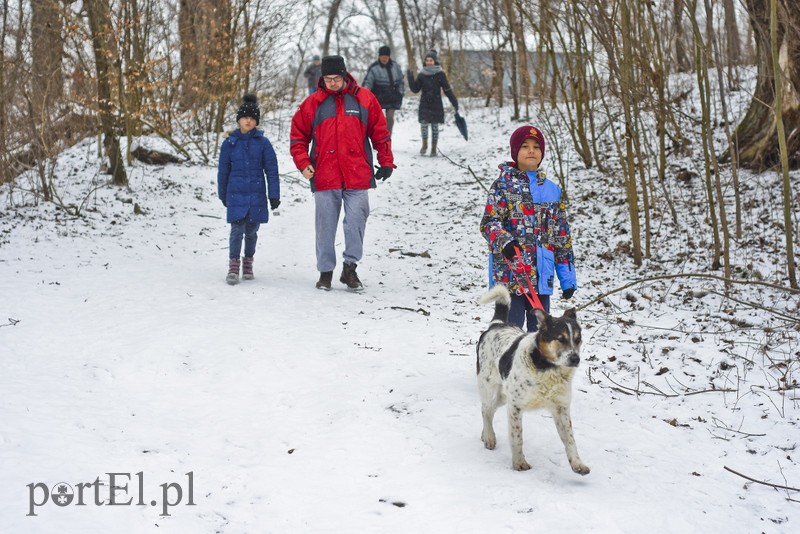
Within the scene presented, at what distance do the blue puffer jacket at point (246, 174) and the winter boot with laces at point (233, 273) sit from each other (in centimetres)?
47

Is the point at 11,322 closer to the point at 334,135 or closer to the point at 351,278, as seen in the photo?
the point at 351,278

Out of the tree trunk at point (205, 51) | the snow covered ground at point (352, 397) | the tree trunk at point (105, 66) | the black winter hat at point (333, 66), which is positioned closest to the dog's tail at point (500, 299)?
the snow covered ground at point (352, 397)

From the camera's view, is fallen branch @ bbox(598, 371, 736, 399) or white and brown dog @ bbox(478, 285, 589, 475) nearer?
white and brown dog @ bbox(478, 285, 589, 475)

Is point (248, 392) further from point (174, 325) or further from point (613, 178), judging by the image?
point (613, 178)

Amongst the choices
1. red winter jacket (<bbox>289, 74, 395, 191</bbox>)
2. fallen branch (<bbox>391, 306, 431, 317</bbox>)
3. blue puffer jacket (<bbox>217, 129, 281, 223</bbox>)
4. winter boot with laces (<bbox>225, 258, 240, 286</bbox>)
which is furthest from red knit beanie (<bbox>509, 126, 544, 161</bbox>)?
winter boot with laces (<bbox>225, 258, 240, 286</bbox>)

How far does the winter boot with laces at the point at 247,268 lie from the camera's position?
7754 mm

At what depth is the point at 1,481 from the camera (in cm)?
332

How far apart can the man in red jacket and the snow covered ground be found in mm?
803

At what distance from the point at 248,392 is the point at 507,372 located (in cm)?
205

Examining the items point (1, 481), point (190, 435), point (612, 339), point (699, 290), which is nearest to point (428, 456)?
point (190, 435)

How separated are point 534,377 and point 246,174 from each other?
194 inches

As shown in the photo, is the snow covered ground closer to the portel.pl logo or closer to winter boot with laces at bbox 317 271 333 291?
the portel.pl logo

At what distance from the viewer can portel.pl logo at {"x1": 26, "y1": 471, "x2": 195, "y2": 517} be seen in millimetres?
3227

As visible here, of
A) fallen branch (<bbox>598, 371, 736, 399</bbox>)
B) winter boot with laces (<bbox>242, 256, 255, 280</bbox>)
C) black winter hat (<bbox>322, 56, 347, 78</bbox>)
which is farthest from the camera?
winter boot with laces (<bbox>242, 256, 255, 280</bbox>)
